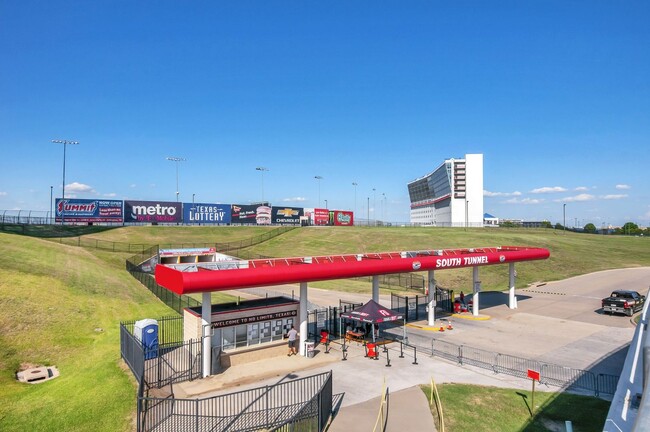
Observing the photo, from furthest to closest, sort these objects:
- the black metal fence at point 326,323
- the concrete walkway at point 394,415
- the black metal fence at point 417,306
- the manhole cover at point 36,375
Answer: the black metal fence at point 417,306, the black metal fence at point 326,323, the manhole cover at point 36,375, the concrete walkway at point 394,415

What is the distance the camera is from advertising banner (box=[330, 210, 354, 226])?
364ft

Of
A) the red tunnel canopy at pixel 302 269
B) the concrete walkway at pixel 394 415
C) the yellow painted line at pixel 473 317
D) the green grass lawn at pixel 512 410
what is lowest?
the yellow painted line at pixel 473 317

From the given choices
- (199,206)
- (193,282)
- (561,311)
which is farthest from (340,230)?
(193,282)

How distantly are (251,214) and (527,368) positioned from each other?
258ft

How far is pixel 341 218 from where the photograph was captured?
11319cm

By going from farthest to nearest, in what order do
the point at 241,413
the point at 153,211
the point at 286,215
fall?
the point at 286,215 → the point at 153,211 → the point at 241,413

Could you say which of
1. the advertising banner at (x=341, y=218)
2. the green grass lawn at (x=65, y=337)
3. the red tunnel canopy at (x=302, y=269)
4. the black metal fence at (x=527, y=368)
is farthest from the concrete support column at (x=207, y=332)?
the advertising banner at (x=341, y=218)

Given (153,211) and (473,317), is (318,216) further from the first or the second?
(473,317)

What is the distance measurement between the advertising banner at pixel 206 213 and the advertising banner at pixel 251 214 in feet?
5.49

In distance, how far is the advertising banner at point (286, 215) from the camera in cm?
9719

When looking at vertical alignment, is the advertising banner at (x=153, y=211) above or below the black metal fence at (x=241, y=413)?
above

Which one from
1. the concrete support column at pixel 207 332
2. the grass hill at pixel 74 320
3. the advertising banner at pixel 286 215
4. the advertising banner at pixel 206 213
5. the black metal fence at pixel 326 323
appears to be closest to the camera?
the grass hill at pixel 74 320

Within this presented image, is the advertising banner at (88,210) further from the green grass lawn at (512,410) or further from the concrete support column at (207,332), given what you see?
the green grass lawn at (512,410)

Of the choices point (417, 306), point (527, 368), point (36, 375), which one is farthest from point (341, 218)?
point (36, 375)
